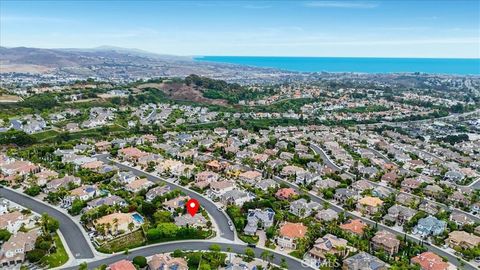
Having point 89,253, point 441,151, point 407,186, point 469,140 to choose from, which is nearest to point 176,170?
point 89,253

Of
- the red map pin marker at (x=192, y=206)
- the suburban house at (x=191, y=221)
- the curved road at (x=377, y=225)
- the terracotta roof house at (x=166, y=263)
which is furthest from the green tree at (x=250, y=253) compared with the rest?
the curved road at (x=377, y=225)

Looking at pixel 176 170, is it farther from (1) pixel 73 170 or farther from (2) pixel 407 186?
(2) pixel 407 186

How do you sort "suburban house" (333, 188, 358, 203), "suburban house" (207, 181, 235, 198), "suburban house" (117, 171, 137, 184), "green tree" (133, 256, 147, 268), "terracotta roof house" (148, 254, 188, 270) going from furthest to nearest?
"suburban house" (117, 171, 137, 184) < "suburban house" (207, 181, 235, 198) < "suburban house" (333, 188, 358, 203) < "green tree" (133, 256, 147, 268) < "terracotta roof house" (148, 254, 188, 270)

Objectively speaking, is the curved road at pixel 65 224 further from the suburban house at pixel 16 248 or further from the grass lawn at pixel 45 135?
the grass lawn at pixel 45 135

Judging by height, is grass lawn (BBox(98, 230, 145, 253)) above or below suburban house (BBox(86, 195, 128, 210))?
below

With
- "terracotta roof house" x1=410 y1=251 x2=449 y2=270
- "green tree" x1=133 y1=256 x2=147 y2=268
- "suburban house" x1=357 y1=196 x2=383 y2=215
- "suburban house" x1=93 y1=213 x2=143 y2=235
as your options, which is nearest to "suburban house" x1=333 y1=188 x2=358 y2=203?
"suburban house" x1=357 y1=196 x2=383 y2=215

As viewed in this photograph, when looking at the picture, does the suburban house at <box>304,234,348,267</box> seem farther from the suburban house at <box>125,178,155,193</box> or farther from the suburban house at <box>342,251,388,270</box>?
the suburban house at <box>125,178,155,193</box>
